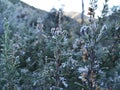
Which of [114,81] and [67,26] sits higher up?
[67,26]

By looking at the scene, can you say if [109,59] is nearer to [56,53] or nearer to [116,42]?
[116,42]

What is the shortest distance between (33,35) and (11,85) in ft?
14.5

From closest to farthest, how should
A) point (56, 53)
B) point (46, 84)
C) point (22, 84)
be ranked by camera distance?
point (56, 53), point (46, 84), point (22, 84)

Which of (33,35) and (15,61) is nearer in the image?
(15,61)

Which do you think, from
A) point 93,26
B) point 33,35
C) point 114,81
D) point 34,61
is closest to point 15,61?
point 93,26

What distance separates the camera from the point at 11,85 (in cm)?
528

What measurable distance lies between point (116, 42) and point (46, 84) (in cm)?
291

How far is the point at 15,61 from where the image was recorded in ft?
16.6

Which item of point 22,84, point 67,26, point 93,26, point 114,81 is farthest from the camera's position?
point 67,26

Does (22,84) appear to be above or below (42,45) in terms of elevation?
below

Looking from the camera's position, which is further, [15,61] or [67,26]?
[67,26]

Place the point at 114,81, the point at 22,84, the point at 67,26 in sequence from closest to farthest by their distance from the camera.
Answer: the point at 114,81 < the point at 22,84 < the point at 67,26

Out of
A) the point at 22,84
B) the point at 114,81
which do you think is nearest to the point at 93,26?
the point at 114,81

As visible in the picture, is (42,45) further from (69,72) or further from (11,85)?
(11,85)
